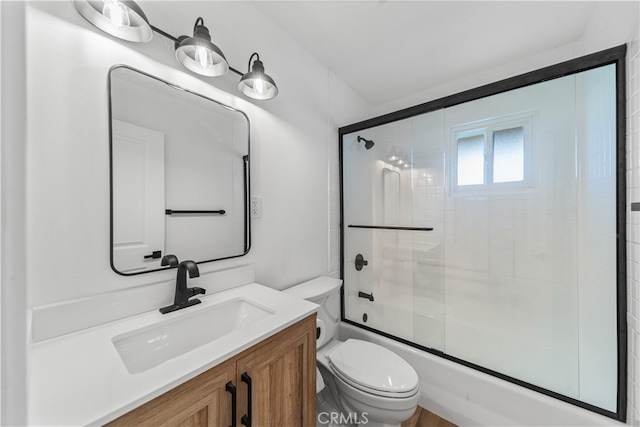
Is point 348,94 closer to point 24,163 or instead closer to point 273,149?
point 273,149

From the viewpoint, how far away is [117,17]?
2.66 feet

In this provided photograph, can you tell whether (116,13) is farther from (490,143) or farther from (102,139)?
(490,143)

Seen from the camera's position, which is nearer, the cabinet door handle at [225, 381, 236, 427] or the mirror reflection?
the cabinet door handle at [225, 381, 236, 427]

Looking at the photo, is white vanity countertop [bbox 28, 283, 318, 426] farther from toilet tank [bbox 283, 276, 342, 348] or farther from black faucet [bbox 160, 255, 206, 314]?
toilet tank [bbox 283, 276, 342, 348]

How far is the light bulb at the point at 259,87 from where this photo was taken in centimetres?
120

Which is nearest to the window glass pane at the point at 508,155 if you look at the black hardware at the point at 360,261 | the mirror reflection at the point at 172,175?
the black hardware at the point at 360,261

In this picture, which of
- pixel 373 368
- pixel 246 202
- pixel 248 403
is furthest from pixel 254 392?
pixel 246 202

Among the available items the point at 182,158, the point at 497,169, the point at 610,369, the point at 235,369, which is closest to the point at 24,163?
the point at 235,369

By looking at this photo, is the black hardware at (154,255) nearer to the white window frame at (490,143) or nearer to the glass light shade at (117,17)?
the glass light shade at (117,17)

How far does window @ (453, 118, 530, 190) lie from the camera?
158 cm

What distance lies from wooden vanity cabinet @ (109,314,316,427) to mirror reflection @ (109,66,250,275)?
53 centimetres

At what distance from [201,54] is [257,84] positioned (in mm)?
273

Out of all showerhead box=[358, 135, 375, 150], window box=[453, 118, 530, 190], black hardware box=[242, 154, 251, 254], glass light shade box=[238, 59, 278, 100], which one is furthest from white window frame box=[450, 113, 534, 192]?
black hardware box=[242, 154, 251, 254]

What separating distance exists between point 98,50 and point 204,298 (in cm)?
102
